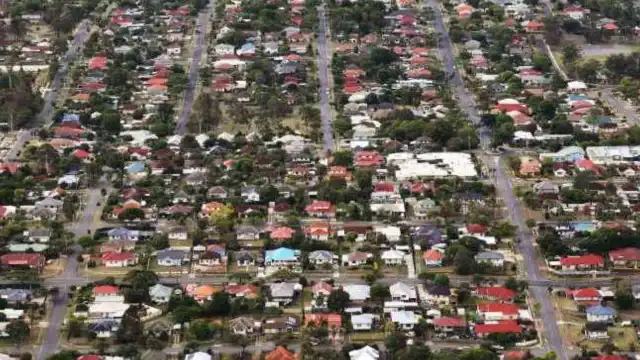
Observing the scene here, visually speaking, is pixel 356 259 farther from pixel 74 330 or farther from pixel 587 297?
pixel 74 330

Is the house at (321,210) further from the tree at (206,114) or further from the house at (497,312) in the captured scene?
the tree at (206,114)

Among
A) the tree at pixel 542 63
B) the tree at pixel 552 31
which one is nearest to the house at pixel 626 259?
the tree at pixel 542 63

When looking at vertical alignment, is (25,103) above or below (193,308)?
below

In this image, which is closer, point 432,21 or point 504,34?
point 504,34

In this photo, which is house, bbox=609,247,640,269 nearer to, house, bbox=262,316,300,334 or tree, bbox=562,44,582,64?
house, bbox=262,316,300,334

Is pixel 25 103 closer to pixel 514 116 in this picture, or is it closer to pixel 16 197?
pixel 16 197

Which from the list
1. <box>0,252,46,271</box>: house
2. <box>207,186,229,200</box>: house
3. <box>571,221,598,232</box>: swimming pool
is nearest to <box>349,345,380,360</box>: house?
<box>571,221,598,232</box>: swimming pool

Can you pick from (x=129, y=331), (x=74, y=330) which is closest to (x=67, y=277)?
(x=74, y=330)

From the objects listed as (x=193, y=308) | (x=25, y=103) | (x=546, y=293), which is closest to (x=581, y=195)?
(x=546, y=293)
